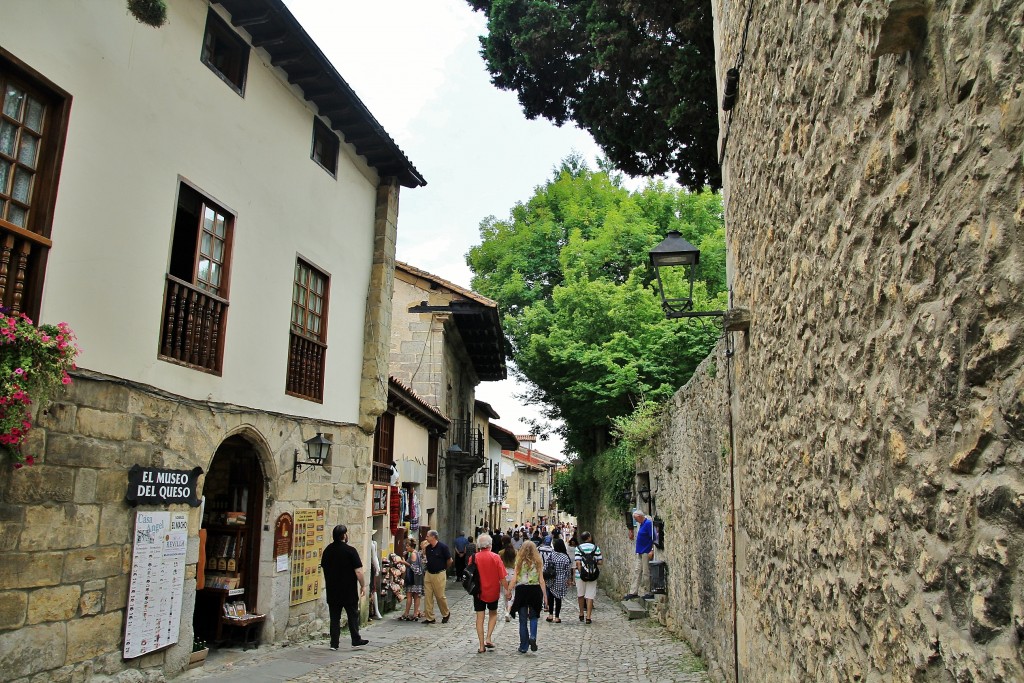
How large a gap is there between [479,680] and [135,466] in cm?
413

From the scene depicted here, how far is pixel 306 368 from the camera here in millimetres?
10406

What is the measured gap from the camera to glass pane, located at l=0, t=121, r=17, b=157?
5647mm

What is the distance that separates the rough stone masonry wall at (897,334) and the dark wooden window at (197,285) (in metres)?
5.99

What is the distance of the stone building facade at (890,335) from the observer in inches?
66.2

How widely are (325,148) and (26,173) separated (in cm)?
572

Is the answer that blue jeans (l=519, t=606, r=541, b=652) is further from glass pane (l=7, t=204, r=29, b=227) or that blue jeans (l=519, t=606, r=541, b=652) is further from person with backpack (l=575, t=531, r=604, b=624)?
glass pane (l=7, t=204, r=29, b=227)

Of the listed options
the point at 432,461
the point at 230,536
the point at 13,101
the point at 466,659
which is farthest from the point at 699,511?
the point at 432,461

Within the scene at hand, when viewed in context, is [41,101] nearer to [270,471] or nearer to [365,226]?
[270,471]

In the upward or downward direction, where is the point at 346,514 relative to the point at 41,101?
downward

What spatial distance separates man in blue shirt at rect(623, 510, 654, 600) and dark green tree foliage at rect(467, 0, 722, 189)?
5.83 meters

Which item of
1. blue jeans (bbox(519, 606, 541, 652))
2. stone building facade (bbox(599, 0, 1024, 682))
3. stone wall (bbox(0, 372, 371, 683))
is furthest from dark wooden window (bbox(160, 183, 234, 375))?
stone building facade (bbox(599, 0, 1024, 682))

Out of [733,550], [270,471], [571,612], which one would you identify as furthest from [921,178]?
[571,612]

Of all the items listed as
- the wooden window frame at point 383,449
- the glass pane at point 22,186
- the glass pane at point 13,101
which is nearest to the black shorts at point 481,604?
the wooden window frame at point 383,449

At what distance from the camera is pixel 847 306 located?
2.80 m
